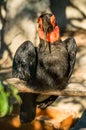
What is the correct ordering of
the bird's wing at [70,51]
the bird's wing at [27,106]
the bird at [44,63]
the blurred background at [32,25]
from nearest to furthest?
the bird at [44,63], the bird's wing at [27,106], the bird's wing at [70,51], the blurred background at [32,25]

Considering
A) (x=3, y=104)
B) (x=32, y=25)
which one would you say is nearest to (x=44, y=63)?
(x=3, y=104)

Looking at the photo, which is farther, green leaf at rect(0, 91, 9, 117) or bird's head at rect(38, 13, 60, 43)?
bird's head at rect(38, 13, 60, 43)

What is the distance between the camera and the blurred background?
8586 millimetres

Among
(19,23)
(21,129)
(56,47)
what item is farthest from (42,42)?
(19,23)

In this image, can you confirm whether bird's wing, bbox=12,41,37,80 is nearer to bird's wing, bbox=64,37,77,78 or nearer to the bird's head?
the bird's head

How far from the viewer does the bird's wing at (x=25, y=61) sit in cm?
429

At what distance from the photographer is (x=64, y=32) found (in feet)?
30.0

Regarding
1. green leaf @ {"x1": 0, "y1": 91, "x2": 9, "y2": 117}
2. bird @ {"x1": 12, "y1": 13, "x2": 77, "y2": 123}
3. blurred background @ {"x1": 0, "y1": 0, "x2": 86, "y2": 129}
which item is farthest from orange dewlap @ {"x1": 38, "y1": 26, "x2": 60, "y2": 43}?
blurred background @ {"x1": 0, "y1": 0, "x2": 86, "y2": 129}

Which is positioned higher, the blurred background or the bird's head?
the bird's head

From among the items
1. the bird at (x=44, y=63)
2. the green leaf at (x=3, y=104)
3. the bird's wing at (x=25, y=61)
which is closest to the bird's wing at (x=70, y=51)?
the bird at (x=44, y=63)

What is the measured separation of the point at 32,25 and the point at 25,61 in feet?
14.8

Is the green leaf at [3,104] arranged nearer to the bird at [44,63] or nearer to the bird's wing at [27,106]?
the bird at [44,63]

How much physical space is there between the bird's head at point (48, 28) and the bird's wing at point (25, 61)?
0.62 feet

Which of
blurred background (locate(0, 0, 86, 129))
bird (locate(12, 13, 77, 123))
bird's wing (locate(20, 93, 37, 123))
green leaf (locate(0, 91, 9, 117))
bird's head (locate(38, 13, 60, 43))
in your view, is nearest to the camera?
green leaf (locate(0, 91, 9, 117))
